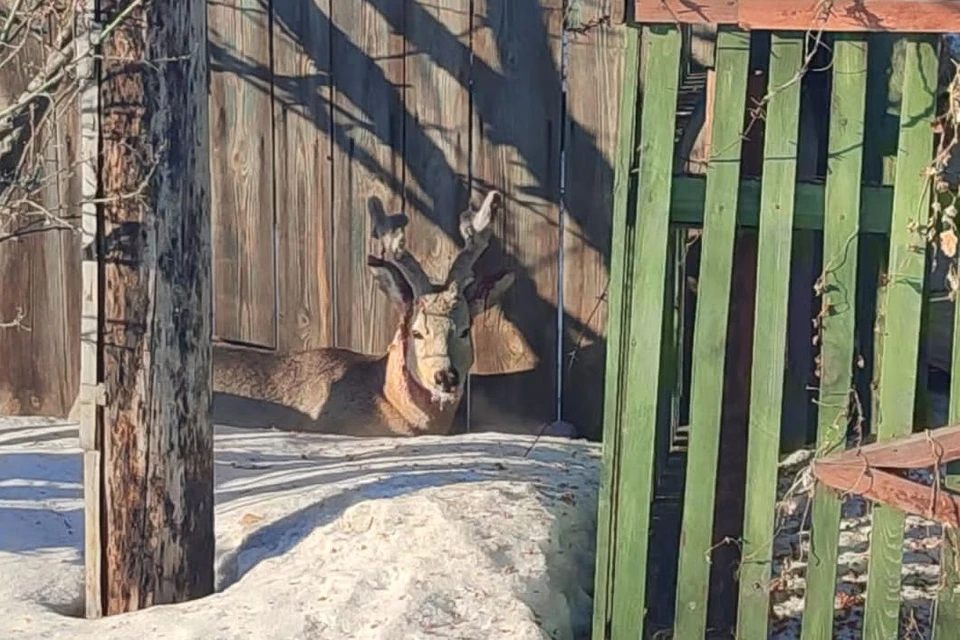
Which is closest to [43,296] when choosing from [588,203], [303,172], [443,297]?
[303,172]

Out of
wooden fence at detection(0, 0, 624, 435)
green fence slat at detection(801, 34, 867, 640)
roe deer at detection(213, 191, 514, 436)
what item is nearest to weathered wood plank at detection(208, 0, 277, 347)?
wooden fence at detection(0, 0, 624, 435)

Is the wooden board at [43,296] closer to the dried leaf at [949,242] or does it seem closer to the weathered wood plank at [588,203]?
the weathered wood plank at [588,203]

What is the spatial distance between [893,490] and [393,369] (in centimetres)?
393

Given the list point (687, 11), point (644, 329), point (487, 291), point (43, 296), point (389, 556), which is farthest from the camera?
point (43, 296)

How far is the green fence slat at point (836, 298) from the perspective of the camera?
4152mm

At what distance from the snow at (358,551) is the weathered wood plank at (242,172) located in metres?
1.28

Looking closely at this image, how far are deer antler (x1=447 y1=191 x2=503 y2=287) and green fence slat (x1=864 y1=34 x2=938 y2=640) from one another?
3057 millimetres

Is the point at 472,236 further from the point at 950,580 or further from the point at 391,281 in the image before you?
the point at 950,580

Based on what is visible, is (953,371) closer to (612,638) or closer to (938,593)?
(938,593)

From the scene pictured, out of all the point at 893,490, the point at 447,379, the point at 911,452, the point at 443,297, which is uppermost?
the point at 443,297

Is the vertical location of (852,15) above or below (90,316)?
above

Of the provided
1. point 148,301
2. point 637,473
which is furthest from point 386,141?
point 637,473

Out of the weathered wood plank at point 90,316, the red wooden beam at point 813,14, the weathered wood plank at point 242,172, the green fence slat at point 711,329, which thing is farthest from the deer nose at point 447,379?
the red wooden beam at point 813,14

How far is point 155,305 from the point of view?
4.67m
